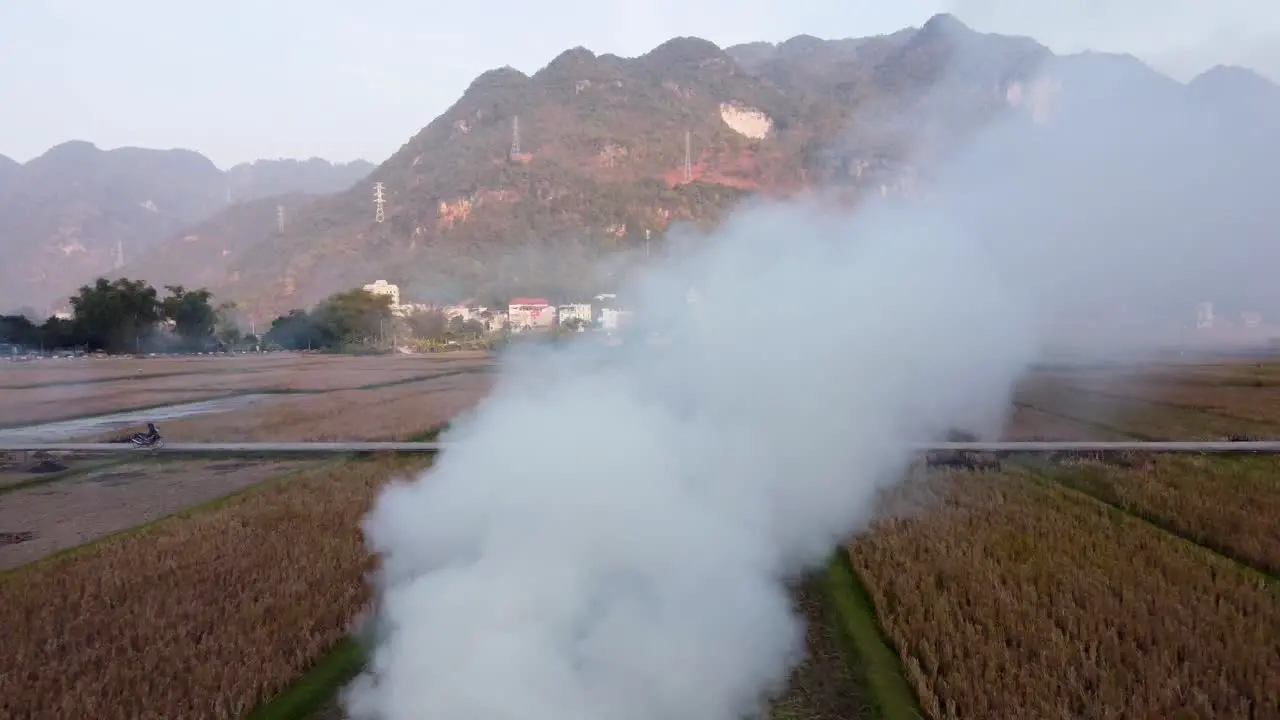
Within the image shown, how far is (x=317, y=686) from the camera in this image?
6.82m

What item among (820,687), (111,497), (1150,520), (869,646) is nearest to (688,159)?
(111,497)

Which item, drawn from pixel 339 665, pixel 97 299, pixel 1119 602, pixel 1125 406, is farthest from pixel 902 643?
pixel 97 299

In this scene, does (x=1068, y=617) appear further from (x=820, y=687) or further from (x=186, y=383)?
(x=186, y=383)

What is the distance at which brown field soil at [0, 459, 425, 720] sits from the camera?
646cm

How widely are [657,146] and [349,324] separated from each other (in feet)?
264

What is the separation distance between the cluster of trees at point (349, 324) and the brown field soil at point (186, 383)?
1783cm

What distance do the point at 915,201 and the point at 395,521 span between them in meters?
10.7

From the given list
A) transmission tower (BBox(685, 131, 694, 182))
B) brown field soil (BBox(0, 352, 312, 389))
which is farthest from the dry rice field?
transmission tower (BBox(685, 131, 694, 182))

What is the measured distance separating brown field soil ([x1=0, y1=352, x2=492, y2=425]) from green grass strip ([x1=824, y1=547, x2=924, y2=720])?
1072 inches

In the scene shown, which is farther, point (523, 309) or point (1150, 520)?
point (523, 309)

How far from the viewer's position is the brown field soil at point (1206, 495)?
1023 centimetres

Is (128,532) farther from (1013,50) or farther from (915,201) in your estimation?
(1013,50)

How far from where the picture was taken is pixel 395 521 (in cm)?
945

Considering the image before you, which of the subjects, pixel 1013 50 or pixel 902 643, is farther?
pixel 1013 50
